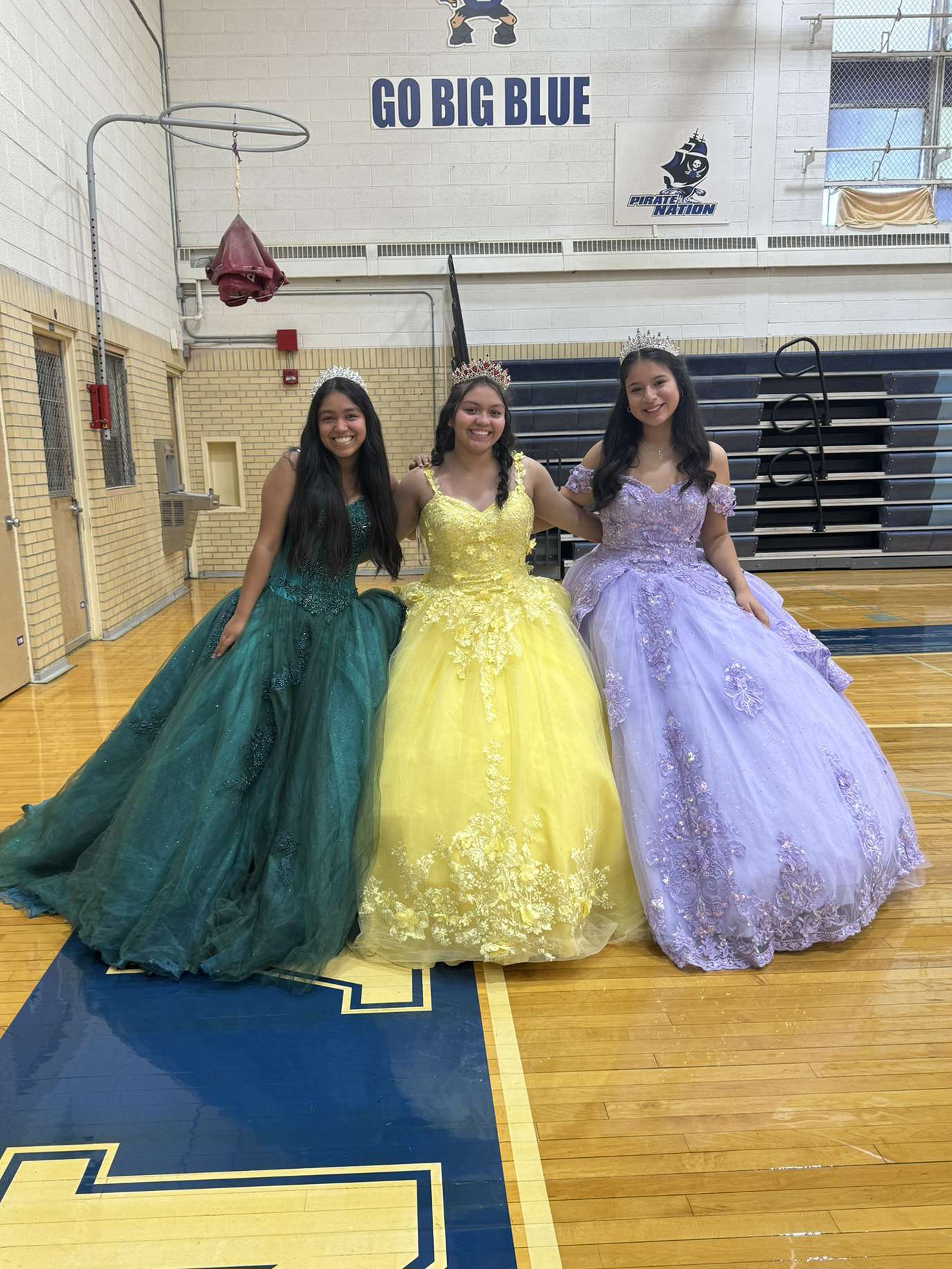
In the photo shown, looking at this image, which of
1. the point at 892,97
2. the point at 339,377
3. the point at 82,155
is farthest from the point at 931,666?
the point at 892,97

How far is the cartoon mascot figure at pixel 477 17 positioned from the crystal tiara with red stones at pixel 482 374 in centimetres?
787

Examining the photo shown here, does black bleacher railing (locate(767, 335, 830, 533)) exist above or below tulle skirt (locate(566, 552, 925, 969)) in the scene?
above

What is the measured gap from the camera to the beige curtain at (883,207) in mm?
9484

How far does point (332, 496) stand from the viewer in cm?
270

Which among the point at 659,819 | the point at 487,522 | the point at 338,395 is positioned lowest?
the point at 659,819

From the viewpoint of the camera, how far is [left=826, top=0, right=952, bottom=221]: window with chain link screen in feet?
30.7

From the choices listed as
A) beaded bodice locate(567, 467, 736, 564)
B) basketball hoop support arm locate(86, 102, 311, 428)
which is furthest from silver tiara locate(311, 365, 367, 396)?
basketball hoop support arm locate(86, 102, 311, 428)

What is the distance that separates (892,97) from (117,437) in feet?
28.3

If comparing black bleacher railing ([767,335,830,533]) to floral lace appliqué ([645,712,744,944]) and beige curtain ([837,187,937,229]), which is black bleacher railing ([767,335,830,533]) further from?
floral lace appliqué ([645,712,744,944])

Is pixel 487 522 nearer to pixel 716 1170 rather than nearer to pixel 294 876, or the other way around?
pixel 294 876

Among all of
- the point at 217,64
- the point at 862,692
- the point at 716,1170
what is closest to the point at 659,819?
the point at 716,1170

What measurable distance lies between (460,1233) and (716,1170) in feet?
1.63

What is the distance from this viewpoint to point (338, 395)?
104 inches

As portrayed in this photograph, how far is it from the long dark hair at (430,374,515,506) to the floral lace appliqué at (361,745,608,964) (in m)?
1.01
